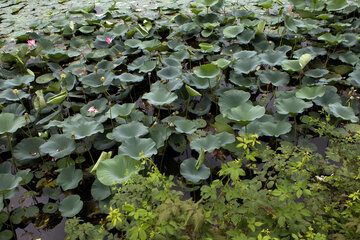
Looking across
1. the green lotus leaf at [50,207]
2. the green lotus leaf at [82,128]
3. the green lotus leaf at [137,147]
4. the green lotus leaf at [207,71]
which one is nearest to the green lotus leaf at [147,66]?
the green lotus leaf at [207,71]

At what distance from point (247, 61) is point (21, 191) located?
7.84 ft

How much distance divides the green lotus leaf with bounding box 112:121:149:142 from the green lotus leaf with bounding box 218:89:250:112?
736mm

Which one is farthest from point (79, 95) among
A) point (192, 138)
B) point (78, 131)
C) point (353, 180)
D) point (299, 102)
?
point (353, 180)

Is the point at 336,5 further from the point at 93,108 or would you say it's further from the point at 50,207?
the point at 50,207

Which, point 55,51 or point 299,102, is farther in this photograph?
point 55,51

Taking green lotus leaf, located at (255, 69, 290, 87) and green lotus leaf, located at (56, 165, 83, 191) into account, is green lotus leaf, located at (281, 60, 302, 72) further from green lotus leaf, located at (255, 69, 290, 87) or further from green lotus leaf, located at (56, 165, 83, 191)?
green lotus leaf, located at (56, 165, 83, 191)

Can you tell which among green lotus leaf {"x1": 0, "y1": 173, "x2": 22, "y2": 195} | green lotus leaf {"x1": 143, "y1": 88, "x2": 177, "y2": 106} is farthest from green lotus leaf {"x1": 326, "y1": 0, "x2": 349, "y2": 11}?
green lotus leaf {"x1": 0, "y1": 173, "x2": 22, "y2": 195}

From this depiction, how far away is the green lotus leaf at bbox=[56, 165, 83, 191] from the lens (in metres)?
2.15

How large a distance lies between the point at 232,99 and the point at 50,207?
5.66 ft

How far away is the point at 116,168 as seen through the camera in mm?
2027

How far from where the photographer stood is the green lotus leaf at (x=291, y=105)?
239cm

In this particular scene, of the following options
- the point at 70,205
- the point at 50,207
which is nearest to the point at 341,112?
the point at 70,205

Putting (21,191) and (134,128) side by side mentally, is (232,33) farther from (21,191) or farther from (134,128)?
(21,191)

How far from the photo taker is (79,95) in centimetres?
317
